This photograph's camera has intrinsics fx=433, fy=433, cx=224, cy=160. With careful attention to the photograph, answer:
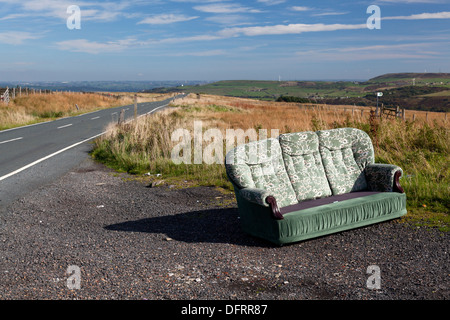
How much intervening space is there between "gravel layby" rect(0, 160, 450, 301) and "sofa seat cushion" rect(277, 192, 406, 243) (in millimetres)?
154

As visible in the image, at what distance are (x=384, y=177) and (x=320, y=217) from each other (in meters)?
1.53

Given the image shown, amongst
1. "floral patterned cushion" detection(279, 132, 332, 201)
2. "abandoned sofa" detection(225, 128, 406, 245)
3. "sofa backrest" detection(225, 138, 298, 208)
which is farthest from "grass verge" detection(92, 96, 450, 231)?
"sofa backrest" detection(225, 138, 298, 208)

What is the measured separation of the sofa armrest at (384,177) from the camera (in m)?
6.23

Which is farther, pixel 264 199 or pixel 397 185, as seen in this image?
pixel 397 185

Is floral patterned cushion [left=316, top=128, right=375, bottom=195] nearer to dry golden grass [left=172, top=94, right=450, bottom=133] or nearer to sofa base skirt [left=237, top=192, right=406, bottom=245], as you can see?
sofa base skirt [left=237, top=192, right=406, bottom=245]

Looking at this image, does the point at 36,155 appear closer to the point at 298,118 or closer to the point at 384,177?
the point at 384,177

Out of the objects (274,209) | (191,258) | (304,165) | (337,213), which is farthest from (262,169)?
(191,258)

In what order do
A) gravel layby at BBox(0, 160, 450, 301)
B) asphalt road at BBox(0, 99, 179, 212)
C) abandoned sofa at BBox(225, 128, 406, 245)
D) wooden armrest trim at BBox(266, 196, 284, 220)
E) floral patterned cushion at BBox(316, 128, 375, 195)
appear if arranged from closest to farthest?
gravel layby at BBox(0, 160, 450, 301), wooden armrest trim at BBox(266, 196, 284, 220), abandoned sofa at BBox(225, 128, 406, 245), floral patterned cushion at BBox(316, 128, 375, 195), asphalt road at BBox(0, 99, 179, 212)

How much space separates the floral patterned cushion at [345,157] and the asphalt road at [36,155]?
5.42 metres

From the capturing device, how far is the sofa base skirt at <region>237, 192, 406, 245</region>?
5.25 metres

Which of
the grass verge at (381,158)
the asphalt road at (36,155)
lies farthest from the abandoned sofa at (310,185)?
the asphalt road at (36,155)

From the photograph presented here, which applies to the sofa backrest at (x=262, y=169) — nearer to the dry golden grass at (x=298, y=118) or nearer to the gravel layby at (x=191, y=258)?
the gravel layby at (x=191, y=258)

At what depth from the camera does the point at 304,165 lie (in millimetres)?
6312

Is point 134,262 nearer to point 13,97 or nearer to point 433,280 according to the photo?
point 433,280
